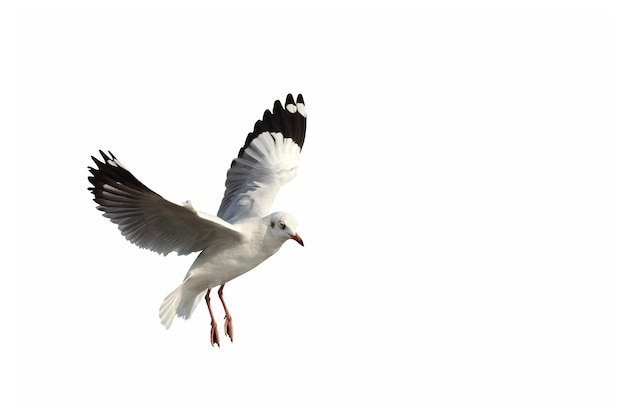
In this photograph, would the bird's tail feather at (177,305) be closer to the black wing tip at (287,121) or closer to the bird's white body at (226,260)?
the bird's white body at (226,260)

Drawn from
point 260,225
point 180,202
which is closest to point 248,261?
point 260,225

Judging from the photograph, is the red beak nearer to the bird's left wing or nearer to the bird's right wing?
the bird's right wing

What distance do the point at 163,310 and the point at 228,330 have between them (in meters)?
0.71

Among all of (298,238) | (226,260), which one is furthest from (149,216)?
(298,238)

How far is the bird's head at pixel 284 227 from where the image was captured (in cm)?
978

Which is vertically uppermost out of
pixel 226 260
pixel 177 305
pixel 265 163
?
pixel 265 163

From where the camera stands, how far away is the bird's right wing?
30.8 feet

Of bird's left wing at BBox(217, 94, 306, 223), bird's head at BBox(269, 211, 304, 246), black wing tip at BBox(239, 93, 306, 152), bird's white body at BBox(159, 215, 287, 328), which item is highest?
black wing tip at BBox(239, 93, 306, 152)

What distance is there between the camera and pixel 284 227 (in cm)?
980

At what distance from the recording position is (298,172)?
37.5ft

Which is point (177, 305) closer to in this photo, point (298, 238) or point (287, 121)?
point (298, 238)

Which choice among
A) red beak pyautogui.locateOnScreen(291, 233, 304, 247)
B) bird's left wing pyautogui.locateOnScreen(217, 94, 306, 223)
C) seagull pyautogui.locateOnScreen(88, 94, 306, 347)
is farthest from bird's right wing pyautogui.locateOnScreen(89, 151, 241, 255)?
bird's left wing pyautogui.locateOnScreen(217, 94, 306, 223)

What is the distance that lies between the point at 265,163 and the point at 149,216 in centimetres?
195

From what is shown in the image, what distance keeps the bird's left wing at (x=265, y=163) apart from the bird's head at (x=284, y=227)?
2.62 ft
